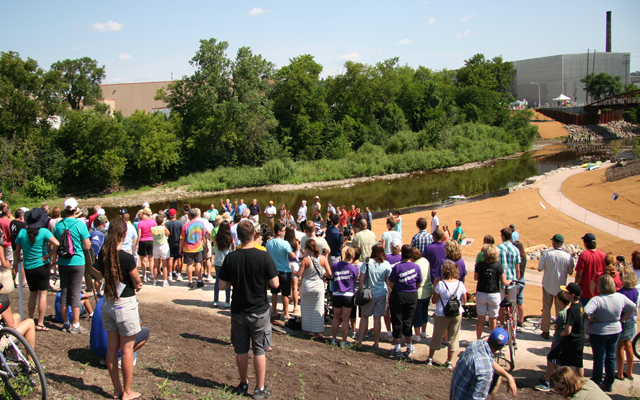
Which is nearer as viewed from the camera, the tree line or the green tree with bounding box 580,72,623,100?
the tree line

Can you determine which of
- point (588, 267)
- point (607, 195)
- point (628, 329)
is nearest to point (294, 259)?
point (588, 267)

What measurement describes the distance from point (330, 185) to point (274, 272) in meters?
36.1

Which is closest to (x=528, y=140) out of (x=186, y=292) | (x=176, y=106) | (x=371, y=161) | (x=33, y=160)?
(x=371, y=161)

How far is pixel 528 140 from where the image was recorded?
62.6 metres

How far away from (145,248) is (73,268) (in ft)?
12.8

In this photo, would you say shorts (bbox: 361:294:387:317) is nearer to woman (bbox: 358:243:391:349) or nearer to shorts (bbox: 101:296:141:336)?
woman (bbox: 358:243:391:349)

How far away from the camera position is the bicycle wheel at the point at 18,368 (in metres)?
4.08

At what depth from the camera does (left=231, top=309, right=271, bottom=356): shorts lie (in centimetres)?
473

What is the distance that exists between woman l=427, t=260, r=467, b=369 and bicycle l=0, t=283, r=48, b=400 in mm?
4794

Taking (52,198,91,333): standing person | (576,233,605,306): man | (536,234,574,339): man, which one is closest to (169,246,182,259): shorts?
(52,198,91,333): standing person

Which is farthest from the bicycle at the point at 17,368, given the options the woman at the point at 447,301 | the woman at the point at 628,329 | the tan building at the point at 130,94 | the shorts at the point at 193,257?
the tan building at the point at 130,94

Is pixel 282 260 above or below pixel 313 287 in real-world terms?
above

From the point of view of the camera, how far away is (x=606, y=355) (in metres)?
6.04

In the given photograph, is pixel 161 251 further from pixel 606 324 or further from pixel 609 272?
pixel 609 272
